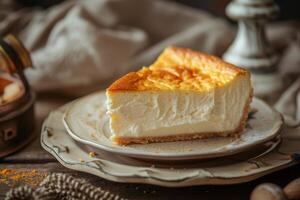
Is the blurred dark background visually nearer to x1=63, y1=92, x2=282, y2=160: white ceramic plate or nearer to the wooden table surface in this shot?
x1=63, y1=92, x2=282, y2=160: white ceramic plate

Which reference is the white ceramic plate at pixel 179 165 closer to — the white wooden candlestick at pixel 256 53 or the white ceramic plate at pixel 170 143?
the white ceramic plate at pixel 170 143

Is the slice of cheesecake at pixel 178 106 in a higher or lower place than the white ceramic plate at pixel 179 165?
higher

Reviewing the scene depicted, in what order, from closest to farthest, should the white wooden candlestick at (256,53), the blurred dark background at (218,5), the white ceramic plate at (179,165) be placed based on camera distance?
the white ceramic plate at (179,165), the white wooden candlestick at (256,53), the blurred dark background at (218,5)

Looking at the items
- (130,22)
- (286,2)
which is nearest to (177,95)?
(130,22)

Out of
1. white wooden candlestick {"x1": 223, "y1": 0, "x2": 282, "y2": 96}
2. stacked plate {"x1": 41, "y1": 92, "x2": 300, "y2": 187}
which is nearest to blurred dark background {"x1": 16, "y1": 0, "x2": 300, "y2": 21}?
white wooden candlestick {"x1": 223, "y1": 0, "x2": 282, "y2": 96}

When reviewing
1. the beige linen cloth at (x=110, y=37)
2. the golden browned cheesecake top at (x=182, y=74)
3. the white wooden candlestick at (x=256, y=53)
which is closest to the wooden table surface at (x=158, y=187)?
the golden browned cheesecake top at (x=182, y=74)

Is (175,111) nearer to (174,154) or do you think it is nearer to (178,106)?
(178,106)

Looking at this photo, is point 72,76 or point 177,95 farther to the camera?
point 72,76

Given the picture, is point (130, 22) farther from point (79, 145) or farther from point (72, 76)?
point (79, 145)
